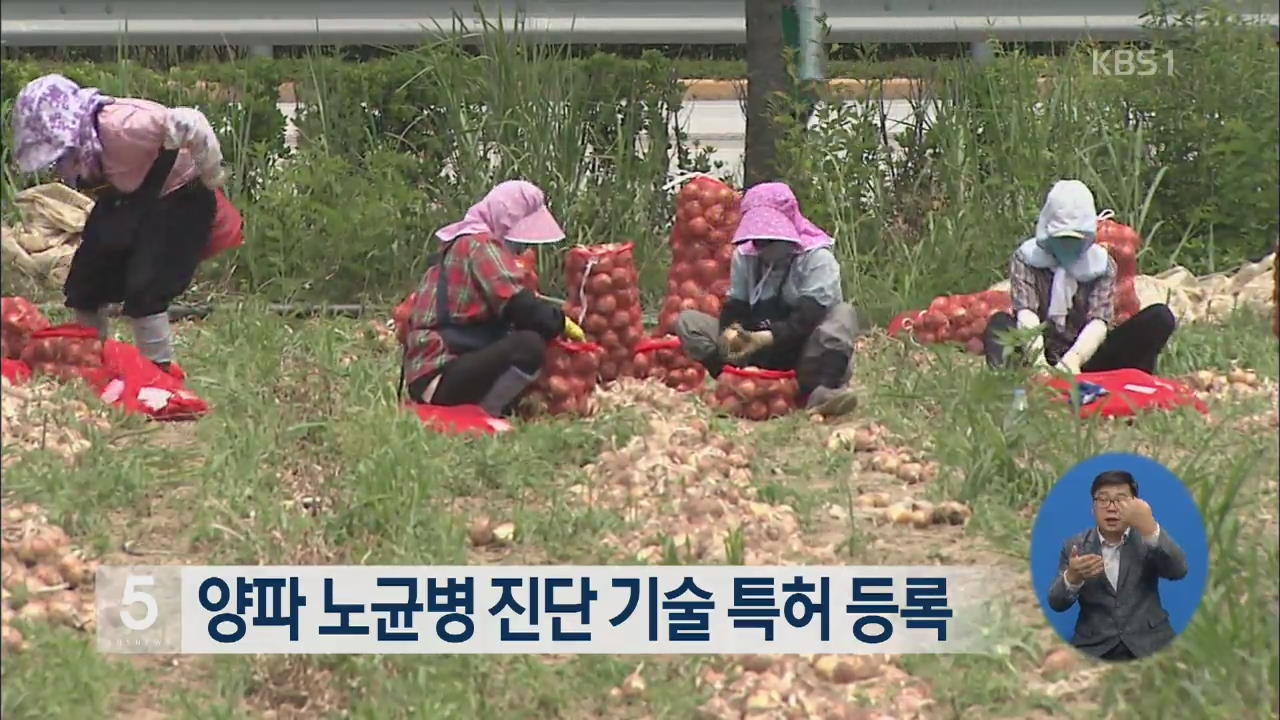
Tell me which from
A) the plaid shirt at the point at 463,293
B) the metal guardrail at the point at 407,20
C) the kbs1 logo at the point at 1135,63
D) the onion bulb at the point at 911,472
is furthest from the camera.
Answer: the metal guardrail at the point at 407,20

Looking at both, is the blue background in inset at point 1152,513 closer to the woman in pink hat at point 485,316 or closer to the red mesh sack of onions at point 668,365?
the woman in pink hat at point 485,316

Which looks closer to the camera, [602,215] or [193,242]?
[193,242]

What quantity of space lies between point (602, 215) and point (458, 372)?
235cm

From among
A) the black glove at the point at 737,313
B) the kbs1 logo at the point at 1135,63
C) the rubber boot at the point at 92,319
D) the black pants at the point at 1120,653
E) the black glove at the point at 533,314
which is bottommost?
the black pants at the point at 1120,653

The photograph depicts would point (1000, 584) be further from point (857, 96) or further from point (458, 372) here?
point (857, 96)

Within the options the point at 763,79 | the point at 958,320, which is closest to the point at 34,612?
the point at 958,320

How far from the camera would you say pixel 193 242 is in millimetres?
5695

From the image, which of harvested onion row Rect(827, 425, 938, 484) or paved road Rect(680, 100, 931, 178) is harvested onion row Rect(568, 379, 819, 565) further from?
paved road Rect(680, 100, 931, 178)

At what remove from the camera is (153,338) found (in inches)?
224

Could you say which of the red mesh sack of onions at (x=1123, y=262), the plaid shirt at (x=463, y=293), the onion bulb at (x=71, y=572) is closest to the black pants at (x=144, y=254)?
the plaid shirt at (x=463, y=293)

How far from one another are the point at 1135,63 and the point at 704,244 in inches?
96.5

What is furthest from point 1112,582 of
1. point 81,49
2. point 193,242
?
point 81,49

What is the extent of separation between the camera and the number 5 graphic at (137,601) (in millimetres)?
3693

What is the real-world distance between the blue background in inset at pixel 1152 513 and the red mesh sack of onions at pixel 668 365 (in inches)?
102
